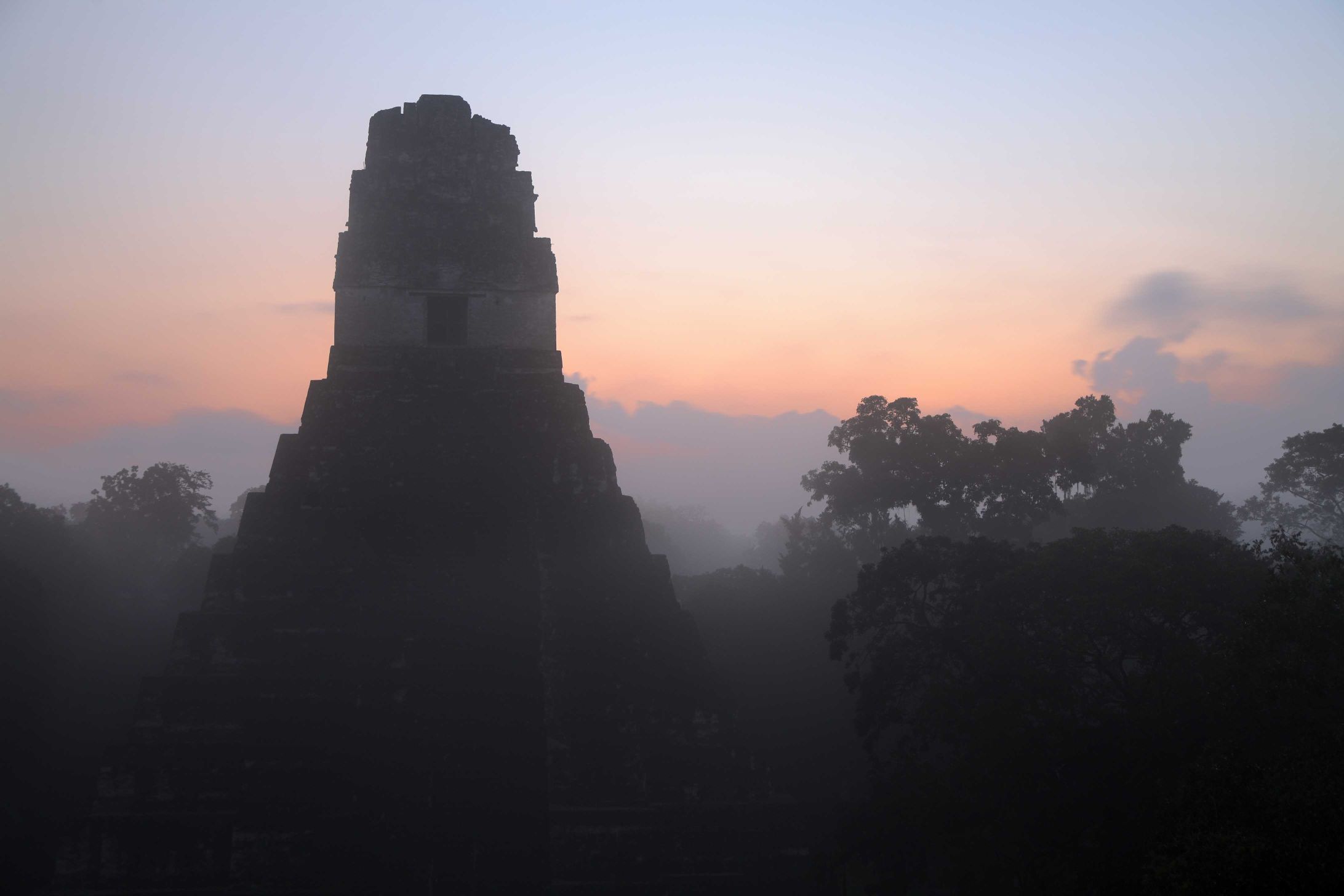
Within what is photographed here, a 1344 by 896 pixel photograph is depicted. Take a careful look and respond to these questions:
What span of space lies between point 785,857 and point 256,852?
16.9 feet

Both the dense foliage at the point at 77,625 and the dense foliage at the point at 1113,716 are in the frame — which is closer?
the dense foliage at the point at 1113,716

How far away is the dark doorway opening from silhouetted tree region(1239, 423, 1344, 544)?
29.7 m

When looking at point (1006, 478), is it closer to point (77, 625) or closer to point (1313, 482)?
point (1313, 482)

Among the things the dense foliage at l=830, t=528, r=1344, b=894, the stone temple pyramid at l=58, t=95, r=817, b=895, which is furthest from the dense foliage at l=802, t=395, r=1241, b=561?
the stone temple pyramid at l=58, t=95, r=817, b=895

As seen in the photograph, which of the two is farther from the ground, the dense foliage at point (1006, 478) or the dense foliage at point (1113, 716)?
the dense foliage at point (1006, 478)

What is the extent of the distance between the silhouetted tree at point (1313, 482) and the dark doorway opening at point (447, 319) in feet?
97.4

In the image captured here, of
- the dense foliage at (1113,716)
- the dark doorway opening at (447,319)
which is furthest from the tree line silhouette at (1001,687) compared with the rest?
the dark doorway opening at (447,319)

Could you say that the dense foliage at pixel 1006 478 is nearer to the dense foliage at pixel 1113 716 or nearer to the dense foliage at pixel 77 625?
the dense foliage at pixel 1113 716

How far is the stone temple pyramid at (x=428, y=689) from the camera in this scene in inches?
359

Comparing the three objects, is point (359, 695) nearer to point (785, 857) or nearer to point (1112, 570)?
point (785, 857)

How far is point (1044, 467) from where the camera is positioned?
2888cm

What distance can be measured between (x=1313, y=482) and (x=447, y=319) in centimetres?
3230

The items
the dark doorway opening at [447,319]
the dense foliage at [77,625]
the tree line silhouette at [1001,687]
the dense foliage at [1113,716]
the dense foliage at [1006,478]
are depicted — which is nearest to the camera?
the dense foliage at [1113,716]

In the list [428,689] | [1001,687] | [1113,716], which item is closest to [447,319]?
[428,689]
